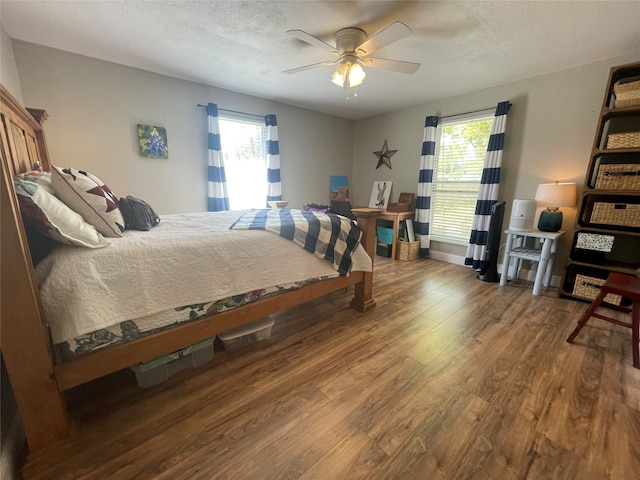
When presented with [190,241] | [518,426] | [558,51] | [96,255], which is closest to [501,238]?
[558,51]

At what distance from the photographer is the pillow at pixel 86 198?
1209mm

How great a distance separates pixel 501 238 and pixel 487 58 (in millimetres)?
2022

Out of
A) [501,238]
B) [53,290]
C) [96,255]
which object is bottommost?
[501,238]

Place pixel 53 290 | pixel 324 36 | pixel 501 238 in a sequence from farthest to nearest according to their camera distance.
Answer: pixel 501 238 < pixel 324 36 < pixel 53 290

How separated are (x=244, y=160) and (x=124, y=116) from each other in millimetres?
1338

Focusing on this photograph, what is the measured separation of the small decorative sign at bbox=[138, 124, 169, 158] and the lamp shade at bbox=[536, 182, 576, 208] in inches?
161

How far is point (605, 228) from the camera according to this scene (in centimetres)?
233

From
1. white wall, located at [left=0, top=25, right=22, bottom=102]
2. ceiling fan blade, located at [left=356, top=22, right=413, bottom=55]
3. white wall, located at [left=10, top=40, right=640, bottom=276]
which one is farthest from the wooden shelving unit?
white wall, located at [left=0, top=25, right=22, bottom=102]

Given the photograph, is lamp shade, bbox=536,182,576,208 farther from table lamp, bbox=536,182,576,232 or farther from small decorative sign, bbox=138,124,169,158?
small decorative sign, bbox=138,124,169,158

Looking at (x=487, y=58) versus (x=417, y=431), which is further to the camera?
(x=487, y=58)

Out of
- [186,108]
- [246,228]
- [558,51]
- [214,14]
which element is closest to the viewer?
[246,228]

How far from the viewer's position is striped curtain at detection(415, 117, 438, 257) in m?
3.60

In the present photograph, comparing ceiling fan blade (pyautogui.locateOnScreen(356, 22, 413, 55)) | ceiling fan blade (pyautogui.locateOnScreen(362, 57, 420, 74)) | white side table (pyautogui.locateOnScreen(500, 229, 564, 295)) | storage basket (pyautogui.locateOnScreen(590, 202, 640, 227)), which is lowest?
white side table (pyautogui.locateOnScreen(500, 229, 564, 295))

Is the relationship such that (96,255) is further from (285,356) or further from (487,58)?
(487,58)
